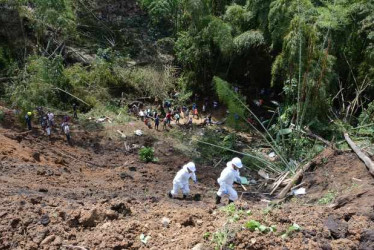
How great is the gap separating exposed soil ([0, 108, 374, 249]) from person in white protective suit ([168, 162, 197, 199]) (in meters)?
0.20

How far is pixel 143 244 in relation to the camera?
455 centimetres

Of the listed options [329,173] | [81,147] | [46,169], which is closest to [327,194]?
[329,173]

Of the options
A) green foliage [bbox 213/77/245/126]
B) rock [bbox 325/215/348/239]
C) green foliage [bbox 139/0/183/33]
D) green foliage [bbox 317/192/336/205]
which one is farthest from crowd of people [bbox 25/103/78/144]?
rock [bbox 325/215/348/239]

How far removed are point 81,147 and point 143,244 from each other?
19.0ft

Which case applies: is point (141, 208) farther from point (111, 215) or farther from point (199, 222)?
point (199, 222)

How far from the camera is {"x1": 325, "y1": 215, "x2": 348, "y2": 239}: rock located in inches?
187

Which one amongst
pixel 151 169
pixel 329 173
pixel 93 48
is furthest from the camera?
pixel 93 48

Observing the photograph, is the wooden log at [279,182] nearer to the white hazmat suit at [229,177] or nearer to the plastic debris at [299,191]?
the plastic debris at [299,191]

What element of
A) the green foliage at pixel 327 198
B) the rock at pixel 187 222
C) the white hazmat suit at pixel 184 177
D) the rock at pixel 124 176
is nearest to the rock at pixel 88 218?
the rock at pixel 187 222

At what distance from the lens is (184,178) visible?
6781 millimetres

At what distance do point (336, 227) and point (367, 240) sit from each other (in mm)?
361

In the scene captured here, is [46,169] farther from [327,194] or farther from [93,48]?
[93,48]

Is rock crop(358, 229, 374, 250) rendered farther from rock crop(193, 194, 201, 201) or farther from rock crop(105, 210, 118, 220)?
rock crop(193, 194, 201, 201)

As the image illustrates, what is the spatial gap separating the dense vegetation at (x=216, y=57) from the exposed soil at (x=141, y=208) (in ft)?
6.10
